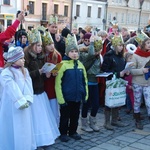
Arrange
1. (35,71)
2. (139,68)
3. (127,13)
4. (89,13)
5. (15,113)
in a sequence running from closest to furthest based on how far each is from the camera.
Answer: (15,113) < (35,71) < (139,68) < (89,13) < (127,13)

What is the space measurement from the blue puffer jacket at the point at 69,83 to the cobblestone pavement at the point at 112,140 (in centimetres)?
76

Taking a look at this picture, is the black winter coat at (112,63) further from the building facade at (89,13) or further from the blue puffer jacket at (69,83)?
the building facade at (89,13)

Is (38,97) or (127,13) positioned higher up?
(127,13)

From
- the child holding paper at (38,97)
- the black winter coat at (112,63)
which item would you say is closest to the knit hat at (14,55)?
the child holding paper at (38,97)

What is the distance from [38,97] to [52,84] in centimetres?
49

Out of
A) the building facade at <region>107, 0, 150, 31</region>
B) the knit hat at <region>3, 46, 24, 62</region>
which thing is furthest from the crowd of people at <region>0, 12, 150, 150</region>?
the building facade at <region>107, 0, 150, 31</region>

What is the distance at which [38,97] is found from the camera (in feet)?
15.7

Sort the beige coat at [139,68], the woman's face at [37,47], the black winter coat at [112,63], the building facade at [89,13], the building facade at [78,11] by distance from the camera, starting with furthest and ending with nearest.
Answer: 1. the building facade at [89,13]
2. the building facade at [78,11]
3. the beige coat at [139,68]
4. the black winter coat at [112,63]
5. the woman's face at [37,47]

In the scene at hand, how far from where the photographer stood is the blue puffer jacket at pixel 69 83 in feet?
16.3

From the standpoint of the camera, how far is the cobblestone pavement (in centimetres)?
495

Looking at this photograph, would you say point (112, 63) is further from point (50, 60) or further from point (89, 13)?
point (89, 13)

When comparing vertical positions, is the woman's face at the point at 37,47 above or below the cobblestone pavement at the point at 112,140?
above

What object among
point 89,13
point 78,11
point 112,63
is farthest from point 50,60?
point 89,13

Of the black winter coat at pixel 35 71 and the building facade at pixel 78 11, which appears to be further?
the building facade at pixel 78 11
